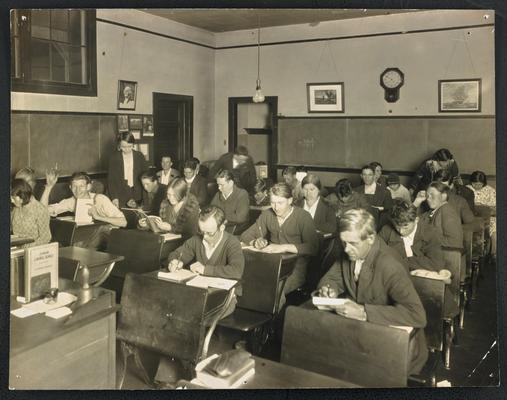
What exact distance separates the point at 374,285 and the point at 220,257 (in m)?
0.96

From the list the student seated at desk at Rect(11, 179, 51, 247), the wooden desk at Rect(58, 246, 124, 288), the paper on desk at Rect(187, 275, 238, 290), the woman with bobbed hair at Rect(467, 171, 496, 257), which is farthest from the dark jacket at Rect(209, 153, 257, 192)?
the woman with bobbed hair at Rect(467, 171, 496, 257)

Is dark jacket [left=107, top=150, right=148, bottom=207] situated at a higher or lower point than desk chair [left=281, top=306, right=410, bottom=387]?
higher

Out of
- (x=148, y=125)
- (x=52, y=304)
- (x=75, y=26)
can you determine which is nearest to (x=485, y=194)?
(x=148, y=125)

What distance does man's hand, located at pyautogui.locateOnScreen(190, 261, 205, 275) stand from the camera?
9.07 feet

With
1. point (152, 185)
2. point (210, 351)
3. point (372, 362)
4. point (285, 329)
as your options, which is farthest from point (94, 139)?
point (372, 362)

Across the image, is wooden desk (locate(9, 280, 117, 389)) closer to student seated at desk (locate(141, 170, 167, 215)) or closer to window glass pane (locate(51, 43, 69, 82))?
student seated at desk (locate(141, 170, 167, 215))

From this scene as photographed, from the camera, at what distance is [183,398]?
2.44m

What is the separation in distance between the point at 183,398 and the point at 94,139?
158 cm

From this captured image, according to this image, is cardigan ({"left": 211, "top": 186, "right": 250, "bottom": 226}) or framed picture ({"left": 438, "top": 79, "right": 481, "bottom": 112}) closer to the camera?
framed picture ({"left": 438, "top": 79, "right": 481, "bottom": 112})

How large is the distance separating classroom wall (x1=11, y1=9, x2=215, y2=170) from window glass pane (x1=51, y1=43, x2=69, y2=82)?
115 millimetres

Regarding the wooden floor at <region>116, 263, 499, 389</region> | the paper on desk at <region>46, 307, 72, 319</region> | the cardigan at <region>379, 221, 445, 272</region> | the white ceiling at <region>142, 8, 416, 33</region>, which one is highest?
the white ceiling at <region>142, 8, 416, 33</region>

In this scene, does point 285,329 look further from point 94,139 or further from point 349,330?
point 94,139

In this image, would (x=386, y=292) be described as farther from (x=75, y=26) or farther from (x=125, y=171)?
(x=75, y=26)

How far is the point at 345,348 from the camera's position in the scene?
82.2 inches
